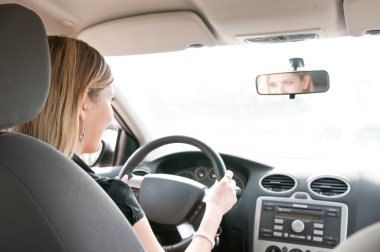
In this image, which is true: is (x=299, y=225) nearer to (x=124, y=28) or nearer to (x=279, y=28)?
(x=279, y=28)

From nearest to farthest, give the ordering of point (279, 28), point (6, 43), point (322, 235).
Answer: point (6, 43) → point (279, 28) → point (322, 235)

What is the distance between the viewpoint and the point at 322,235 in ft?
8.52

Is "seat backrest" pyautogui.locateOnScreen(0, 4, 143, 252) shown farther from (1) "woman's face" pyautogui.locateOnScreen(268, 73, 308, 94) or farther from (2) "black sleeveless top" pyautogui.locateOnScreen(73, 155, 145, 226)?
(1) "woman's face" pyautogui.locateOnScreen(268, 73, 308, 94)

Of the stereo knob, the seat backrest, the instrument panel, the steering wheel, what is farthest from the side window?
the seat backrest

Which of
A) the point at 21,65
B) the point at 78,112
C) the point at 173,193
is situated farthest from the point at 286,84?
the point at 21,65

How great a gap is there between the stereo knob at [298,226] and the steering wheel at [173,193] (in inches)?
22.6

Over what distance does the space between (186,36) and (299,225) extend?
1153 mm

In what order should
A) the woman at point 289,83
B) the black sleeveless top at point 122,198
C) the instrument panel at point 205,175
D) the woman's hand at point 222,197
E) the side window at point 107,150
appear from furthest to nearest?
the side window at point 107,150 → the instrument panel at point 205,175 → the woman at point 289,83 → the woman's hand at point 222,197 → the black sleeveless top at point 122,198

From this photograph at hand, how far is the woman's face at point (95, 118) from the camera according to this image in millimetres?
1792

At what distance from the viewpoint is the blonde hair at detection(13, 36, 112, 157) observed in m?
1.62

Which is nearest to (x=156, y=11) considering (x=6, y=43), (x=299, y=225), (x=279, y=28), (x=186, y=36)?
(x=186, y=36)

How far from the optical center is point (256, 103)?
4371 millimetres

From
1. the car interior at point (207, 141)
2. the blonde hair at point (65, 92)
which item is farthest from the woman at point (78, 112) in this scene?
the car interior at point (207, 141)

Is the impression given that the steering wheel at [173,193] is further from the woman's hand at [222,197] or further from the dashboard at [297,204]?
the dashboard at [297,204]
